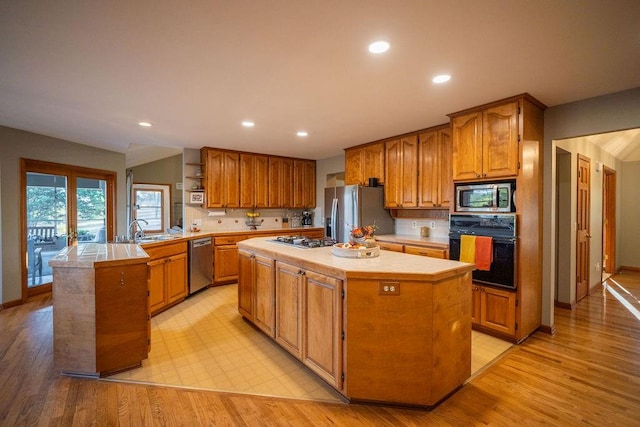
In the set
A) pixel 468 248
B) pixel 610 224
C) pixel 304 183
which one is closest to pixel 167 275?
pixel 304 183

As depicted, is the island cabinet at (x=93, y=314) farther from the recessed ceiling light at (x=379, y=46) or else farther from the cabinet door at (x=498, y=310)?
the cabinet door at (x=498, y=310)

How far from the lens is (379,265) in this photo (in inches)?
81.0

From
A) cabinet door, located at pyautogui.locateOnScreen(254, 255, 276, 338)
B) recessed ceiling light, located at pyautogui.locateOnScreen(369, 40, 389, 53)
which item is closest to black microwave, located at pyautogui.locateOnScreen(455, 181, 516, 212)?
recessed ceiling light, located at pyautogui.locateOnScreen(369, 40, 389, 53)

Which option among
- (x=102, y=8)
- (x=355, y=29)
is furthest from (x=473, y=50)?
(x=102, y=8)

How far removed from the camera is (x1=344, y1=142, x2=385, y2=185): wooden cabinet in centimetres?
460

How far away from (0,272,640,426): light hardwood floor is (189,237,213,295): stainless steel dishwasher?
5.88ft

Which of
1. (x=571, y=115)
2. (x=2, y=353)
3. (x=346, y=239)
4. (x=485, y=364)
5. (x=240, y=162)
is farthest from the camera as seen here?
(x=240, y=162)

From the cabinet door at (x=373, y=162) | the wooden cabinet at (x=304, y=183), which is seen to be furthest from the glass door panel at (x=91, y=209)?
the cabinet door at (x=373, y=162)

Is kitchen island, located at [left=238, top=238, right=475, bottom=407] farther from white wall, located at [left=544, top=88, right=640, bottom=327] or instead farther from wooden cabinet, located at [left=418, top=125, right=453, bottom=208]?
wooden cabinet, located at [left=418, top=125, right=453, bottom=208]

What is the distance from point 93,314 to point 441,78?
3305mm

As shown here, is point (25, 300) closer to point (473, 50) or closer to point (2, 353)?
point (2, 353)

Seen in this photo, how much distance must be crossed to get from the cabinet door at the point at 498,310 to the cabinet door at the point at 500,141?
119 centimetres

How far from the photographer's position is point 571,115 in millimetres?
2971

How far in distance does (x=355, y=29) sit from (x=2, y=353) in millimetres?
3965
